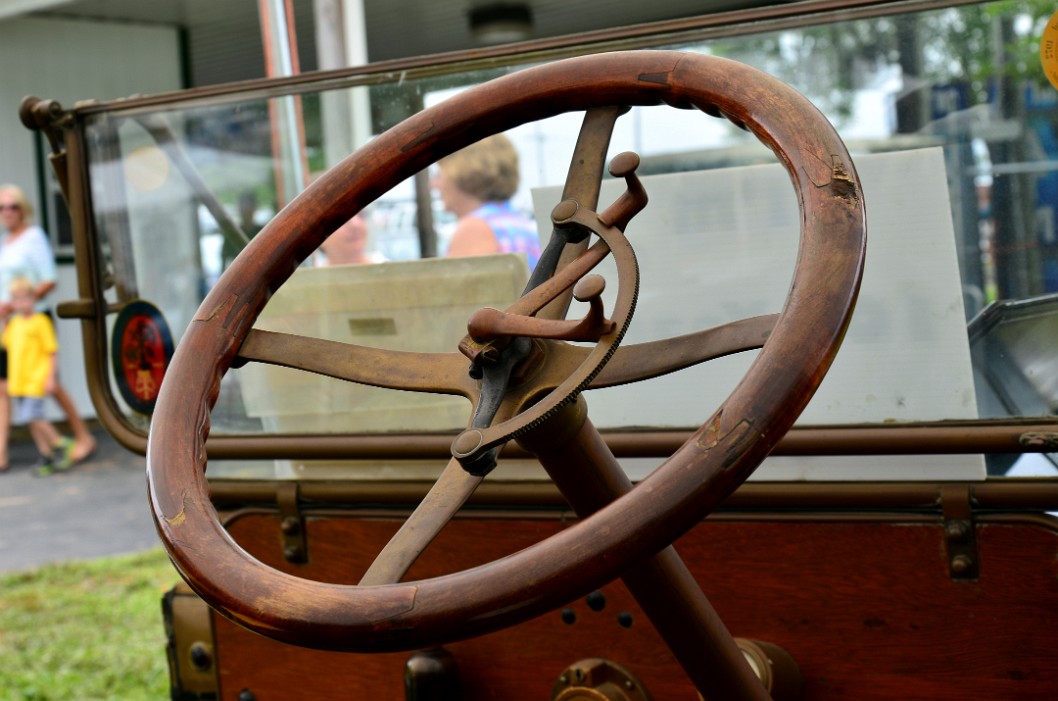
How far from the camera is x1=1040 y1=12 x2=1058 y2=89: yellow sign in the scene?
4.39 ft

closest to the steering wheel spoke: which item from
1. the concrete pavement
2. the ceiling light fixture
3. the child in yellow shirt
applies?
the concrete pavement

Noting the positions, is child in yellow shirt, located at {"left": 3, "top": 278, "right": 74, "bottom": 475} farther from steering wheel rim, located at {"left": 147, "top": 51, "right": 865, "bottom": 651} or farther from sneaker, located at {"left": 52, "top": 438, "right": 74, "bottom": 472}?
steering wheel rim, located at {"left": 147, "top": 51, "right": 865, "bottom": 651}

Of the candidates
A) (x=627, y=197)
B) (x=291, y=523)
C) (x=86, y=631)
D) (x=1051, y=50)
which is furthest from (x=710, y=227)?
(x=86, y=631)

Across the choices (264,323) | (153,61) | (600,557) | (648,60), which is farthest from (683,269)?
(153,61)

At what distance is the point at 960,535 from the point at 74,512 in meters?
5.31

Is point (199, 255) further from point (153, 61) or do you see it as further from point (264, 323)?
point (153, 61)

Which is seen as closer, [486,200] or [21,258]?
[486,200]

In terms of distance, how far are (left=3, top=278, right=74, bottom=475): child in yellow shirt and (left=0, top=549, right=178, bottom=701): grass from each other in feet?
9.11

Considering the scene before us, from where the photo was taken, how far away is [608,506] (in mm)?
781

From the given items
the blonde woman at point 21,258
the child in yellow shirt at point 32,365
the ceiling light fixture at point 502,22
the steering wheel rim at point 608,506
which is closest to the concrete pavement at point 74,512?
the child in yellow shirt at point 32,365

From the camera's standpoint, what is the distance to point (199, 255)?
81.4 inches

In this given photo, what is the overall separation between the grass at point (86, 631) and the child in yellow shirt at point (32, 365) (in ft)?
9.11

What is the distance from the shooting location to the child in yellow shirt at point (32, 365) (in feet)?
23.1

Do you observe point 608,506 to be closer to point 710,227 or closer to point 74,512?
point 710,227
